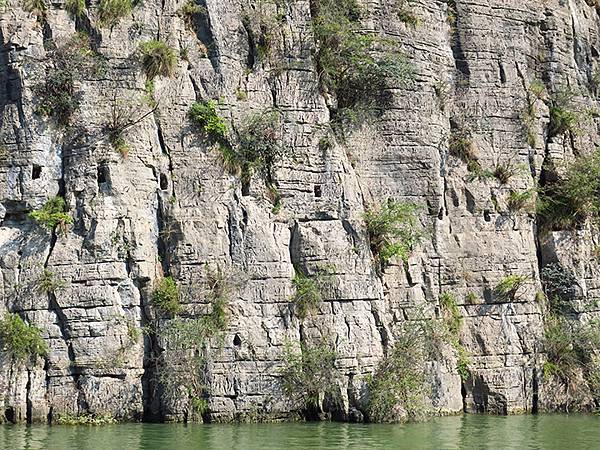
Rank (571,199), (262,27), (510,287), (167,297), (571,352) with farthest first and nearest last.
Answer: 1. (571,199)
2. (571,352)
3. (510,287)
4. (262,27)
5. (167,297)

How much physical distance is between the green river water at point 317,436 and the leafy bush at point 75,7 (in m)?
9.66

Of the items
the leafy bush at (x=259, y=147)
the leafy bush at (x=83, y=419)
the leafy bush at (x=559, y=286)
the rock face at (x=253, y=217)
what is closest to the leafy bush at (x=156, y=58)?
the rock face at (x=253, y=217)

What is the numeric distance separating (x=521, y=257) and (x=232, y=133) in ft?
26.8

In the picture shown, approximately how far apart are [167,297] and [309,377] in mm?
3633

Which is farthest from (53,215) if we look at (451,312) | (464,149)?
(464,149)

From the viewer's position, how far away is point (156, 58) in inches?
845

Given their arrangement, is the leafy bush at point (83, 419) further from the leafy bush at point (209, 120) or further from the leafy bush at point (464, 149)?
the leafy bush at point (464, 149)

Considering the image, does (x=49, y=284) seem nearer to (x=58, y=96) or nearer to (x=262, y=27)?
(x=58, y=96)

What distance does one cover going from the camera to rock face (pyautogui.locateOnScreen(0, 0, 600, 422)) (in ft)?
65.8

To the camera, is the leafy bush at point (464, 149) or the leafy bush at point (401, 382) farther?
the leafy bush at point (464, 149)

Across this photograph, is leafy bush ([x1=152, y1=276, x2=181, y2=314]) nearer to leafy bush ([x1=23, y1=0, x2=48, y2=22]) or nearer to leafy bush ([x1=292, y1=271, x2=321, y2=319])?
leafy bush ([x1=292, y1=271, x2=321, y2=319])

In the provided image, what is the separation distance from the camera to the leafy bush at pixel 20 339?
19500 millimetres

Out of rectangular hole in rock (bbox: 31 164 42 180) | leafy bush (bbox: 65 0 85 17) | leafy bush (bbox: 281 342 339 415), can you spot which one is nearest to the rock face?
rectangular hole in rock (bbox: 31 164 42 180)

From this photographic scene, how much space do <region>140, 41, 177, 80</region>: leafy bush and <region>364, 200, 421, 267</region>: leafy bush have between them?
5.98m
